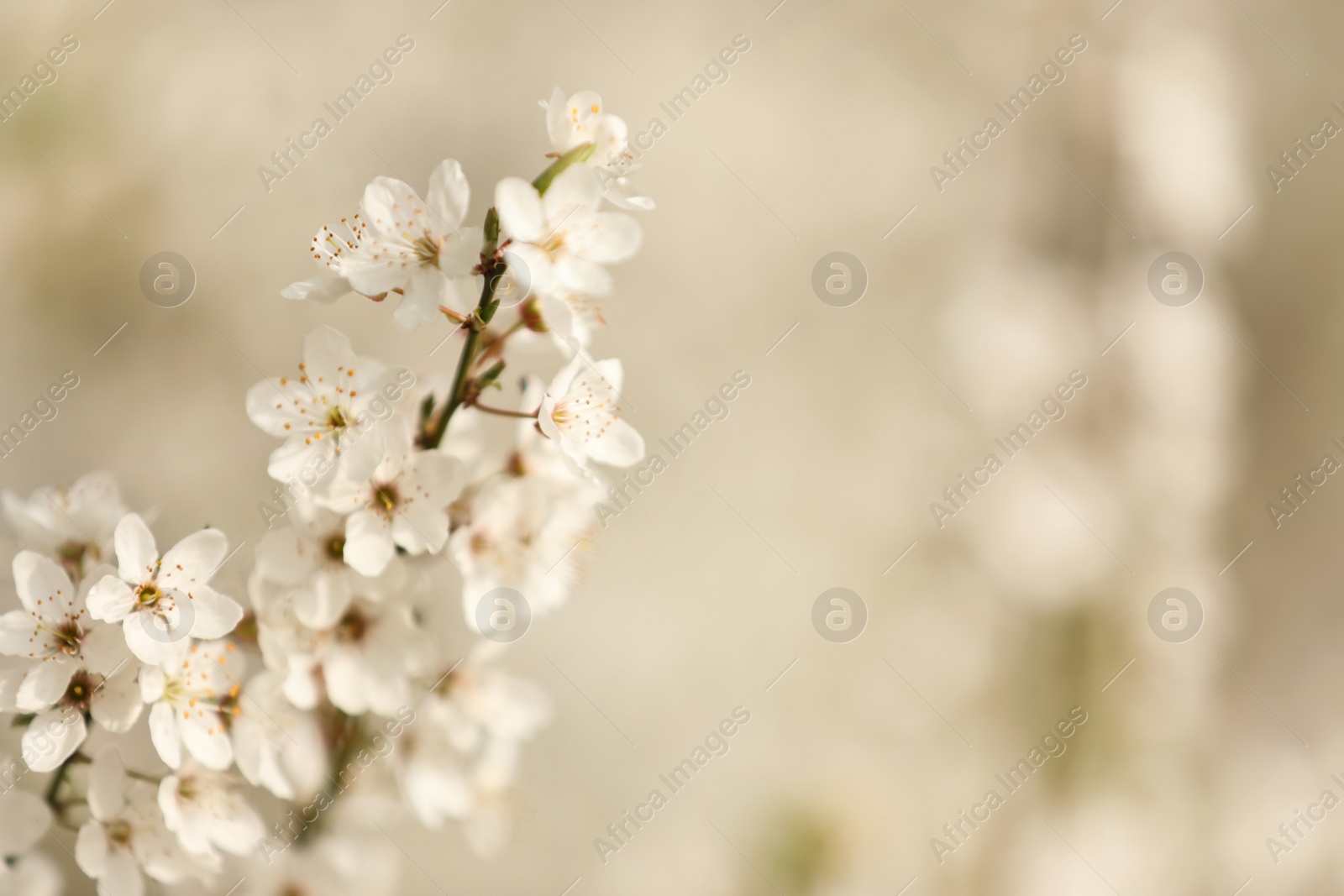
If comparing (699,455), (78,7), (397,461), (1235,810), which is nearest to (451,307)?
(397,461)

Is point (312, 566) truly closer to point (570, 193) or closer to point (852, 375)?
point (570, 193)

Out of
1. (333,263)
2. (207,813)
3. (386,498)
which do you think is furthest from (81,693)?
(333,263)

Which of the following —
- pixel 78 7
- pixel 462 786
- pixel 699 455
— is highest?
pixel 699 455

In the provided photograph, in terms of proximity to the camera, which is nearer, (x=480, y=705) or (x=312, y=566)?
(x=312, y=566)

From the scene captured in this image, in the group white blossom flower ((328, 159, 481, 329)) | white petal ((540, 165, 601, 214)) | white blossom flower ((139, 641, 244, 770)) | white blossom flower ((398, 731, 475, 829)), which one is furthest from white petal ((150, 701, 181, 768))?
white petal ((540, 165, 601, 214))

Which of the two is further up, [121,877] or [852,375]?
[852,375]

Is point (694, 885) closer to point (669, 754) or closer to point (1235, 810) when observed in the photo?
point (669, 754)

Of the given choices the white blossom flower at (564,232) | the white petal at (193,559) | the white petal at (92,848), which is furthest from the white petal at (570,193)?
the white petal at (92,848)

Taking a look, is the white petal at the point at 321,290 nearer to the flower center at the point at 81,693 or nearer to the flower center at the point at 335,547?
the flower center at the point at 335,547
